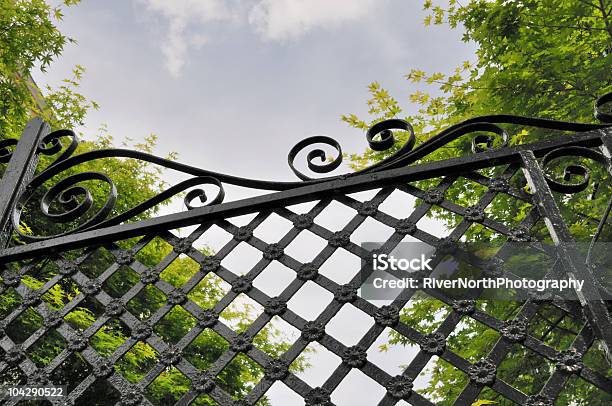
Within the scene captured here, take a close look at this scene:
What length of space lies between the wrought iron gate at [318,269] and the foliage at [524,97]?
6.73ft

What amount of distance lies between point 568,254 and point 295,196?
87 cm

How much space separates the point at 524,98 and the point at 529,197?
2.89 meters

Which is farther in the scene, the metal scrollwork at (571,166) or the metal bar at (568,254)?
the metal scrollwork at (571,166)

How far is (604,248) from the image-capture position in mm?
3395

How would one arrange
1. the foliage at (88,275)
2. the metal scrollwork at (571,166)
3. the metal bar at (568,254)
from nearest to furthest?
1. the metal bar at (568,254)
2. the metal scrollwork at (571,166)
3. the foliage at (88,275)

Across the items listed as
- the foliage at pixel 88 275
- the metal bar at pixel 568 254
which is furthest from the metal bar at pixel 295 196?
the foliage at pixel 88 275

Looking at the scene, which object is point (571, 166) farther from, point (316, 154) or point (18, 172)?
point (18, 172)

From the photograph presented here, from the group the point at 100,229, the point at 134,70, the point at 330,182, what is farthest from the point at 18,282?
the point at 134,70

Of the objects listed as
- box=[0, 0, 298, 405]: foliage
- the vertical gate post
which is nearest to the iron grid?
the vertical gate post

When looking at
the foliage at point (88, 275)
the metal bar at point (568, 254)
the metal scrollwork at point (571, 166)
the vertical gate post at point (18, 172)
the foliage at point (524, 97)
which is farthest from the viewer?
the foliage at point (88, 275)

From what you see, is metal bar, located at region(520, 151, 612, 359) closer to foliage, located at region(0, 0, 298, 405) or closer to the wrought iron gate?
the wrought iron gate

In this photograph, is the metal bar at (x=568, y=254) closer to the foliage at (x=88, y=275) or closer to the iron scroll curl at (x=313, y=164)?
the iron scroll curl at (x=313, y=164)

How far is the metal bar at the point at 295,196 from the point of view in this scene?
66.8 inches

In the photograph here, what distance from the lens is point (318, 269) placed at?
5.27ft
